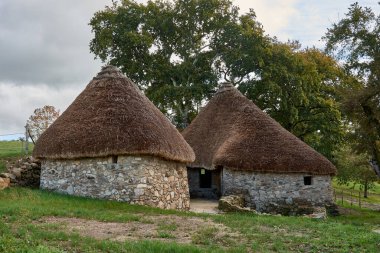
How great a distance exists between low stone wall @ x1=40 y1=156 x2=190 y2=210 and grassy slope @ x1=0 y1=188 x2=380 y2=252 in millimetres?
803

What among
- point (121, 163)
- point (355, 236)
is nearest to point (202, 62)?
point (121, 163)

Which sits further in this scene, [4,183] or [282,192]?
[282,192]

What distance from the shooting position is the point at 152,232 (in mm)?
10648

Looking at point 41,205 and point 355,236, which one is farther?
point 41,205

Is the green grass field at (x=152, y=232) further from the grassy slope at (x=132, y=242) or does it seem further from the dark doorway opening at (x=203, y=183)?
the dark doorway opening at (x=203, y=183)

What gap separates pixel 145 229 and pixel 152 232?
47 cm

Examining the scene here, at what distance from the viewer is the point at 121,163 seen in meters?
16.2

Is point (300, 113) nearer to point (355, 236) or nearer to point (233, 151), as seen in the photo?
point (233, 151)

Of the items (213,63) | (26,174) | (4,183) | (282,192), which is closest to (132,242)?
(4,183)

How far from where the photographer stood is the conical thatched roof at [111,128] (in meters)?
16.2

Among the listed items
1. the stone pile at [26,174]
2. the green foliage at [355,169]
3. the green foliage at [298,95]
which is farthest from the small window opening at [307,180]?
the stone pile at [26,174]

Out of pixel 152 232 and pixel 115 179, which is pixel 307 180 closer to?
pixel 115 179

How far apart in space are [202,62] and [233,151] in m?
13.9

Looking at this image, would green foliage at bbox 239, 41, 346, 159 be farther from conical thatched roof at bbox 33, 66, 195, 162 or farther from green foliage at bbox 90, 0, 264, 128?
conical thatched roof at bbox 33, 66, 195, 162
